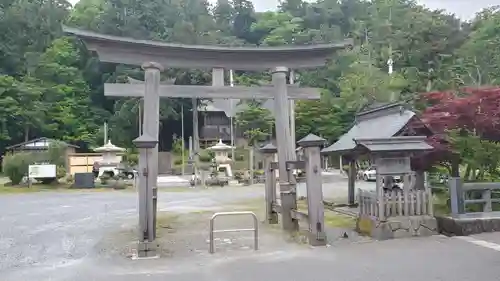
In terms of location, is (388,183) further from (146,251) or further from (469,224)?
(146,251)

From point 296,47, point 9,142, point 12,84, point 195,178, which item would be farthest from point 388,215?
point 9,142

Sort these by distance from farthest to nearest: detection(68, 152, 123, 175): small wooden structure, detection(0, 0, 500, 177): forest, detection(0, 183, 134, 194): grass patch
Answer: detection(0, 0, 500, 177): forest
detection(68, 152, 123, 175): small wooden structure
detection(0, 183, 134, 194): grass patch

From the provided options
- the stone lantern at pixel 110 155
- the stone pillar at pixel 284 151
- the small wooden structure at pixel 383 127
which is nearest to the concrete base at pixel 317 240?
the stone pillar at pixel 284 151

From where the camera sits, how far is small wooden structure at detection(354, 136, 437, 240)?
8742 mm

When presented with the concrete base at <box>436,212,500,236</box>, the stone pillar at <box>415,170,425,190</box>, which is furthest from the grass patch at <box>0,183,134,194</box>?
the concrete base at <box>436,212,500,236</box>

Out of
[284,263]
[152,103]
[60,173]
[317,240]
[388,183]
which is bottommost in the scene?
[284,263]

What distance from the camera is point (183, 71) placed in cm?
3831

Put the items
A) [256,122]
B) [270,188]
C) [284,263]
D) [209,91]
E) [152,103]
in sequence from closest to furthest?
[284,263] < [152,103] < [209,91] < [270,188] < [256,122]

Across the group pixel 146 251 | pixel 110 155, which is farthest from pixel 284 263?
pixel 110 155

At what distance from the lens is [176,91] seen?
389 inches

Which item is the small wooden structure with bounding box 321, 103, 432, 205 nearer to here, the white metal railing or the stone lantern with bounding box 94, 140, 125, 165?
the white metal railing

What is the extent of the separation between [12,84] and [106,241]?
36.0 metres

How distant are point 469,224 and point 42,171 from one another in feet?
81.0

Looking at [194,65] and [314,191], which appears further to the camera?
[194,65]
